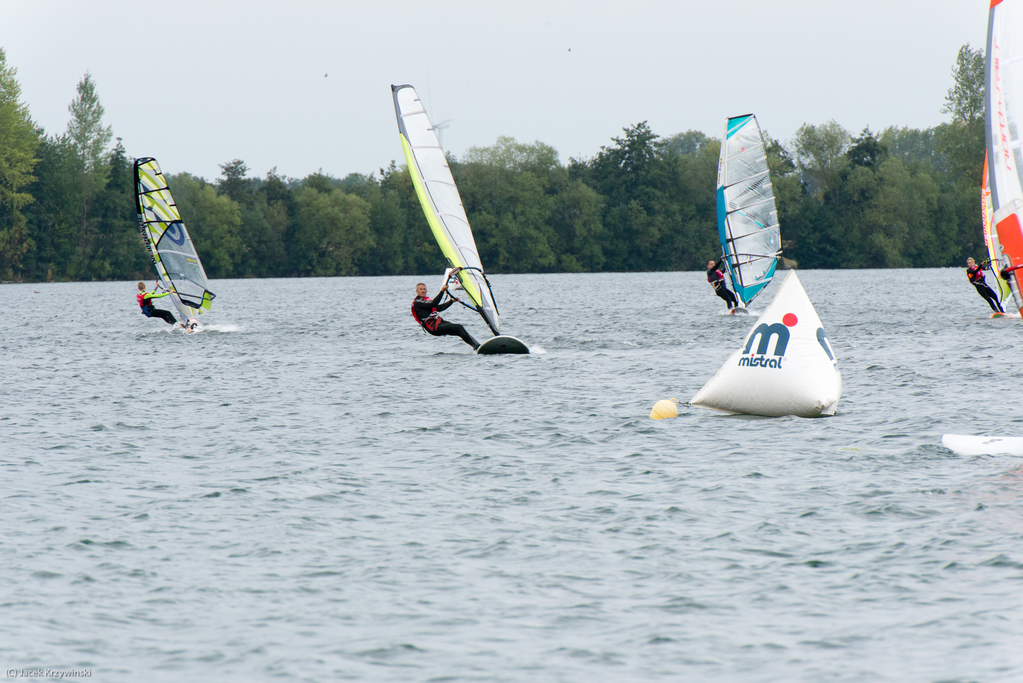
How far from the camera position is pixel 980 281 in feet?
94.2

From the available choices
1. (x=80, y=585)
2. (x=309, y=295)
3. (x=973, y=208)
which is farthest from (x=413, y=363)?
(x=973, y=208)

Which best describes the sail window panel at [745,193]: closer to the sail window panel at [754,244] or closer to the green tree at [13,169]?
the sail window panel at [754,244]

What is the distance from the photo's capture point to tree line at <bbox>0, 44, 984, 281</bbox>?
8944 centimetres

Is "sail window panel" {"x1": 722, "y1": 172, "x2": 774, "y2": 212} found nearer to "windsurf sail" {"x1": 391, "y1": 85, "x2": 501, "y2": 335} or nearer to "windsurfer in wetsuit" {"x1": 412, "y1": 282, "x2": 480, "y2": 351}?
"windsurf sail" {"x1": 391, "y1": 85, "x2": 501, "y2": 335}

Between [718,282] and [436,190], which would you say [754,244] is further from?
[436,190]

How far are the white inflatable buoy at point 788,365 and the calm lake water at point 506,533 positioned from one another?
31 centimetres

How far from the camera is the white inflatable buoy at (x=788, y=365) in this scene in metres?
13.0

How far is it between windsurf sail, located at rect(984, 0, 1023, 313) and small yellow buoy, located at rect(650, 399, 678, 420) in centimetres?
603

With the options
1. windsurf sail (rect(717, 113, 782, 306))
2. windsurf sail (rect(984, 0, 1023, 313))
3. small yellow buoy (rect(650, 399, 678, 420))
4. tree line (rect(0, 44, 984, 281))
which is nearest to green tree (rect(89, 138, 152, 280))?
tree line (rect(0, 44, 984, 281))

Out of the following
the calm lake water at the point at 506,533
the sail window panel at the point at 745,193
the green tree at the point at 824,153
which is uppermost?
the green tree at the point at 824,153

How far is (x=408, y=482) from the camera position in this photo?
10.2m

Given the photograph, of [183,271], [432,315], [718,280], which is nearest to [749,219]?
[718,280]

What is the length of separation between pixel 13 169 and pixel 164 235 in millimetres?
64001

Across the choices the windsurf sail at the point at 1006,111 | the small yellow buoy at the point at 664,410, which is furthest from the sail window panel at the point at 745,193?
the windsurf sail at the point at 1006,111
